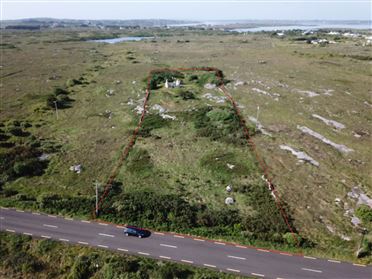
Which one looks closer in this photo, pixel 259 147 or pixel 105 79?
pixel 259 147

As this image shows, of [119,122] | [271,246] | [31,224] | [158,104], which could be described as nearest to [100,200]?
[31,224]

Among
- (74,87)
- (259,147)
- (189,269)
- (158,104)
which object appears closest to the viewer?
(189,269)

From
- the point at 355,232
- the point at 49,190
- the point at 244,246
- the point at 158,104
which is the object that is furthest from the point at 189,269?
the point at 158,104

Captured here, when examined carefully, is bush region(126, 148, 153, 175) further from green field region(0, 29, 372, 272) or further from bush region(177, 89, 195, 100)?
bush region(177, 89, 195, 100)

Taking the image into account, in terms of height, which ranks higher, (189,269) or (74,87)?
(74,87)

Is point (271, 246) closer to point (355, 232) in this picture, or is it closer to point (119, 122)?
point (355, 232)

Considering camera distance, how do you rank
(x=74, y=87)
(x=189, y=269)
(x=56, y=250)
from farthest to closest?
(x=74, y=87) → (x=56, y=250) → (x=189, y=269)

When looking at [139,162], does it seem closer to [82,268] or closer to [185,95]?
[82,268]
